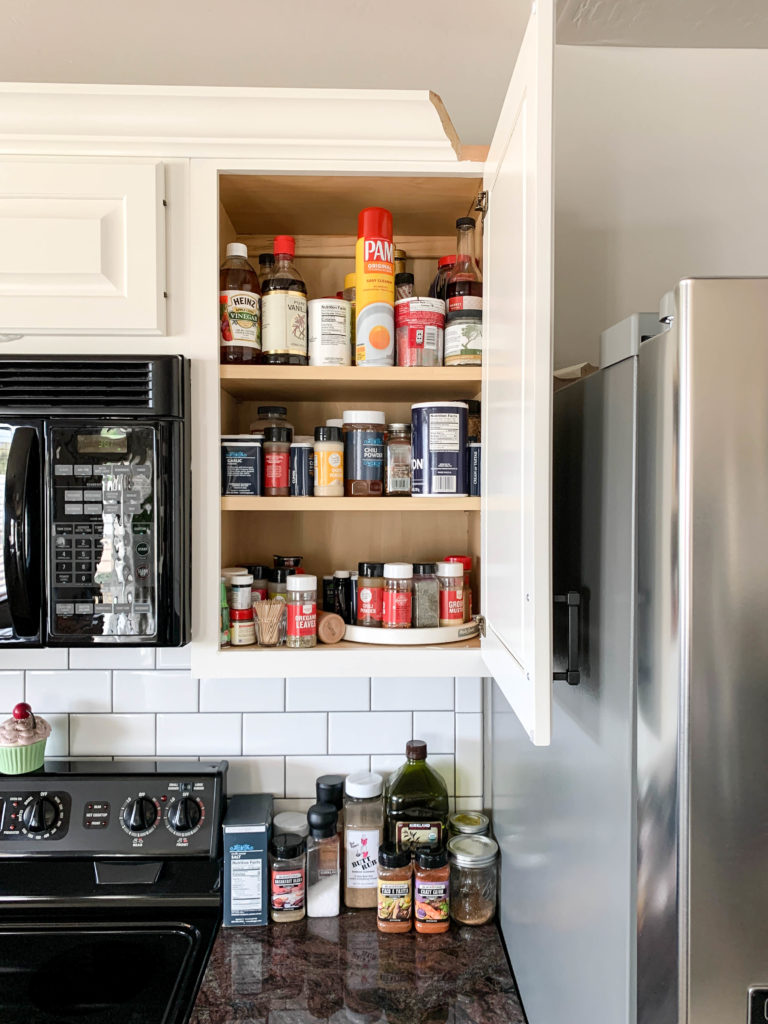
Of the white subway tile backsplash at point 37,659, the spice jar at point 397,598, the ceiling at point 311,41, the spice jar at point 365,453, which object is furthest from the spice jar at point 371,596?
the ceiling at point 311,41

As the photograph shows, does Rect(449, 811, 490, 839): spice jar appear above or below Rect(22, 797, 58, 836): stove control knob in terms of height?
below

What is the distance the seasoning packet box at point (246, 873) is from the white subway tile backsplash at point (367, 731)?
218 millimetres

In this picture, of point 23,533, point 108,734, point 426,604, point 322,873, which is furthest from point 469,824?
point 23,533

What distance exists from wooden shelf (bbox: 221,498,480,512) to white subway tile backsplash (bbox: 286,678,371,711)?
47 cm

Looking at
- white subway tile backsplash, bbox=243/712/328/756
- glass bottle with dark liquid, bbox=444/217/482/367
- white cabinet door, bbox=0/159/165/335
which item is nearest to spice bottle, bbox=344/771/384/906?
white subway tile backsplash, bbox=243/712/328/756

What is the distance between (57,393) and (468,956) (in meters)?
1.12

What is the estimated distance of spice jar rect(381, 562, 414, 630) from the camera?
3.91 feet

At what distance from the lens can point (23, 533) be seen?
3.54ft

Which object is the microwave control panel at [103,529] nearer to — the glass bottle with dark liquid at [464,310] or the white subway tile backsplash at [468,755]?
the glass bottle with dark liquid at [464,310]

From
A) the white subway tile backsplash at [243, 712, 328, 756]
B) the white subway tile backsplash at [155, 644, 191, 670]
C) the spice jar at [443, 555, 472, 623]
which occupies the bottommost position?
the white subway tile backsplash at [243, 712, 328, 756]

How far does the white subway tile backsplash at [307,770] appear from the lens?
148cm

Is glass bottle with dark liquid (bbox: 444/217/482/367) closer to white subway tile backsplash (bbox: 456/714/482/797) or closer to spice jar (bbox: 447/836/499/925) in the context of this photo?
white subway tile backsplash (bbox: 456/714/482/797)

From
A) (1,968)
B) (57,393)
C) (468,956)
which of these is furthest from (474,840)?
(57,393)

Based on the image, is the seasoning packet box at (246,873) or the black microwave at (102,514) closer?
the black microwave at (102,514)
